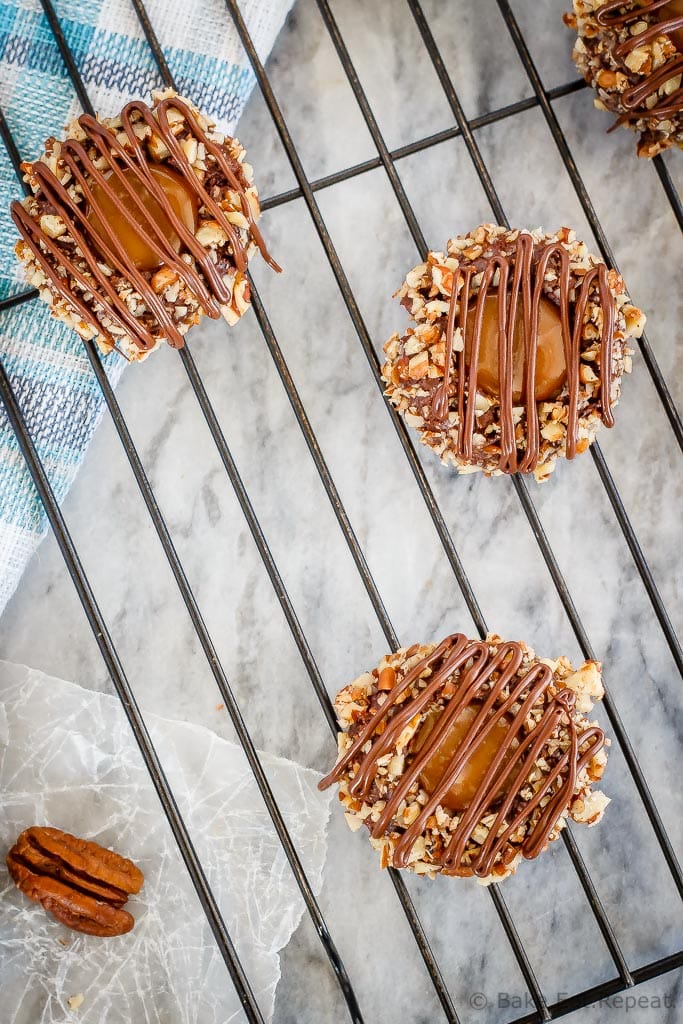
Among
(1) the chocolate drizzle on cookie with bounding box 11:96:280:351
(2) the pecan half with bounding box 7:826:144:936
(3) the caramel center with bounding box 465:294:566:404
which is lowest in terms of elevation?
(2) the pecan half with bounding box 7:826:144:936

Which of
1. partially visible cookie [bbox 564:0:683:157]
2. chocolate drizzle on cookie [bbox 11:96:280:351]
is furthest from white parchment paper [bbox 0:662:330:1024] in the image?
partially visible cookie [bbox 564:0:683:157]

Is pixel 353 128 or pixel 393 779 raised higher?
pixel 353 128

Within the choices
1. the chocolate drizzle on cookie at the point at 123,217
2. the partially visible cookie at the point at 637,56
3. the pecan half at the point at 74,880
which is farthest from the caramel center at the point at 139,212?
the pecan half at the point at 74,880

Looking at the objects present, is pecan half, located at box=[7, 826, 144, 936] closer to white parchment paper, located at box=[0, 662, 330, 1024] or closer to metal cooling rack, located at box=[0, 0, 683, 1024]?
white parchment paper, located at box=[0, 662, 330, 1024]

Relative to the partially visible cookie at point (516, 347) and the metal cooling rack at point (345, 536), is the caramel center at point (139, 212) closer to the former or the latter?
the metal cooling rack at point (345, 536)

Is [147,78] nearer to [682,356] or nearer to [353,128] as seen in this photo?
[353,128]

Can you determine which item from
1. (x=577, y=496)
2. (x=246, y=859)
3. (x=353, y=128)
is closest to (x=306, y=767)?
(x=246, y=859)
